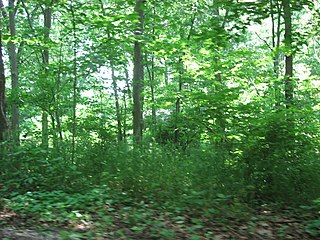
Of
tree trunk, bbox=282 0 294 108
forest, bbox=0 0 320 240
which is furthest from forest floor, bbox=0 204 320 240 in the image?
tree trunk, bbox=282 0 294 108

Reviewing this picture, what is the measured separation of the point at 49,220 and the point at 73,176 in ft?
5.29

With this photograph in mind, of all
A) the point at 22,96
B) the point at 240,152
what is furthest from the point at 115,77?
the point at 240,152

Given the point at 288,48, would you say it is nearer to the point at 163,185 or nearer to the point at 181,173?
the point at 181,173

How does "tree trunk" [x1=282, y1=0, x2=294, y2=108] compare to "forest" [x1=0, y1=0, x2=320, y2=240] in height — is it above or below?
above

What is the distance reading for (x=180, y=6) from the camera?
12727 mm

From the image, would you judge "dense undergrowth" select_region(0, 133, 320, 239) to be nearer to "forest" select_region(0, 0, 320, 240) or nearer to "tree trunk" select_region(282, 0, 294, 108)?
"forest" select_region(0, 0, 320, 240)

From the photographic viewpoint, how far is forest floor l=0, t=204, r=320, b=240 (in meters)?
4.24

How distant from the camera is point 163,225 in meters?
4.54

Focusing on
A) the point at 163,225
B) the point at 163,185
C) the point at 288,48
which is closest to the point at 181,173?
the point at 163,185

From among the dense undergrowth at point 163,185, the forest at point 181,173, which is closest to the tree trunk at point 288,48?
the forest at point 181,173

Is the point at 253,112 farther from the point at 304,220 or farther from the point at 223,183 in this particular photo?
the point at 304,220

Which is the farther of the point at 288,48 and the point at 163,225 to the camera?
the point at 288,48

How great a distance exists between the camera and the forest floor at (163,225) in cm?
424

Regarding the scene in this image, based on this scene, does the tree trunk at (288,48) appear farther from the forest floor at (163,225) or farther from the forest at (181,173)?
the forest floor at (163,225)
